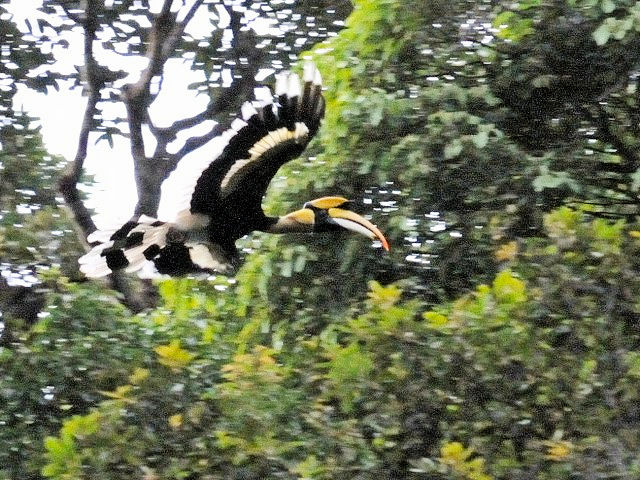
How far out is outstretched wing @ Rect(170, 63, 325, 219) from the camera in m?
4.83

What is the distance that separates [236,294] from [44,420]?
991 mm

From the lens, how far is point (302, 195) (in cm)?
519

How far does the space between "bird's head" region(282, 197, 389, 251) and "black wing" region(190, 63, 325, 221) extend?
0.29m

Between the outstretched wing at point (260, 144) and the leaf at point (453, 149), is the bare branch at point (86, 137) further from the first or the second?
the leaf at point (453, 149)

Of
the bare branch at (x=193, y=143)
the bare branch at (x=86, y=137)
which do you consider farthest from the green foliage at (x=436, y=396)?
the bare branch at (x=193, y=143)

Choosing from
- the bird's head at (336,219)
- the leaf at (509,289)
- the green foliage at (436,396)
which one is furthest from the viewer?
the bird's head at (336,219)

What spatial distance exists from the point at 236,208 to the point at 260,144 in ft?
1.26

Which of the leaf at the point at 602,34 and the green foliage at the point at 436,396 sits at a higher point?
the leaf at the point at 602,34

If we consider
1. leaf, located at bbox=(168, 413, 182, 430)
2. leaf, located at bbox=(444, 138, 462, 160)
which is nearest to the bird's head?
leaf, located at bbox=(444, 138, 462, 160)

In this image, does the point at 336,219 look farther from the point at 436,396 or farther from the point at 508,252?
the point at 436,396

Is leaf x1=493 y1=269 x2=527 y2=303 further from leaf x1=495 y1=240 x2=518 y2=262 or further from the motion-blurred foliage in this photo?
leaf x1=495 y1=240 x2=518 y2=262

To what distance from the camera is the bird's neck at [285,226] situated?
190 inches

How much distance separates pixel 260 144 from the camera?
492 cm

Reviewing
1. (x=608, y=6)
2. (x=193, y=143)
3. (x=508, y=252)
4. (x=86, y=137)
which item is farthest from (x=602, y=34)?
(x=193, y=143)
